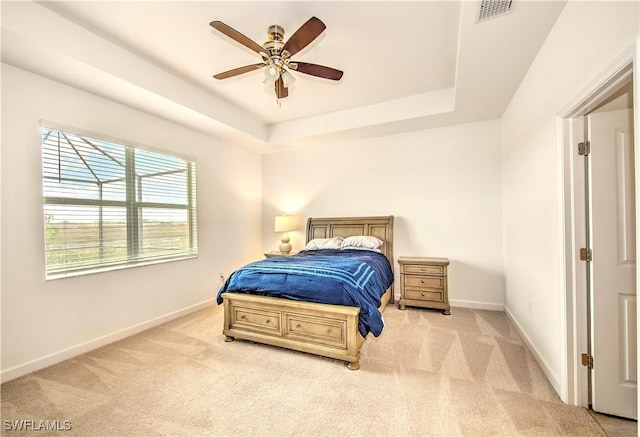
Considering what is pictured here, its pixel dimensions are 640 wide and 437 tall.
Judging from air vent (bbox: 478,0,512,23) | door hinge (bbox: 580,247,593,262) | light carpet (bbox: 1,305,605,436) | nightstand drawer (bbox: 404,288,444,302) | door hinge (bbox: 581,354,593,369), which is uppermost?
air vent (bbox: 478,0,512,23)

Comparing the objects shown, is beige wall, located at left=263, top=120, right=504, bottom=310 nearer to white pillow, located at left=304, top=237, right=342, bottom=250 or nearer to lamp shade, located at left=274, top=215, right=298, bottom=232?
lamp shade, located at left=274, top=215, right=298, bottom=232

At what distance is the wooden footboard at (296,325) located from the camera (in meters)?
2.29

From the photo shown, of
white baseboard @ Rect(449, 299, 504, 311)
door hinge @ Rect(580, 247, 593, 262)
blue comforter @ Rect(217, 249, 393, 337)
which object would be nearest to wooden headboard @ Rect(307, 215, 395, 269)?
white baseboard @ Rect(449, 299, 504, 311)

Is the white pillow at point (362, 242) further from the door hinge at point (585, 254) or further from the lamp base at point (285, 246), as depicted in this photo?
the door hinge at point (585, 254)

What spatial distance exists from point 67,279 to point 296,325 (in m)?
2.22

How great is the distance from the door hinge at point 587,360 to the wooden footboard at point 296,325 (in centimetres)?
151

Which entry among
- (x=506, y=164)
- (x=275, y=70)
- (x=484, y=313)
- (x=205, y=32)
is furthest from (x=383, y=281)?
(x=205, y=32)

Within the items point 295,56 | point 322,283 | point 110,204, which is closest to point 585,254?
point 322,283

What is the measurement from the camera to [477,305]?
3.76 metres

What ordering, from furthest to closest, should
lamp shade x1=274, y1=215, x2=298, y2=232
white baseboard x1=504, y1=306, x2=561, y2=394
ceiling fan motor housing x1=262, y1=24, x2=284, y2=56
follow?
lamp shade x1=274, y1=215, x2=298, y2=232 → ceiling fan motor housing x1=262, y1=24, x2=284, y2=56 → white baseboard x1=504, y1=306, x2=561, y2=394

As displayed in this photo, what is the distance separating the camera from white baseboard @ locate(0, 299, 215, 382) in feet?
7.15

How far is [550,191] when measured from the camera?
203 centimetres

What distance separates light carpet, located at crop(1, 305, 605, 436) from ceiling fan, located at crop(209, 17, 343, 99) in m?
2.44

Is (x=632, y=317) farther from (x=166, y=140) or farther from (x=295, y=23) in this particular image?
(x=166, y=140)
